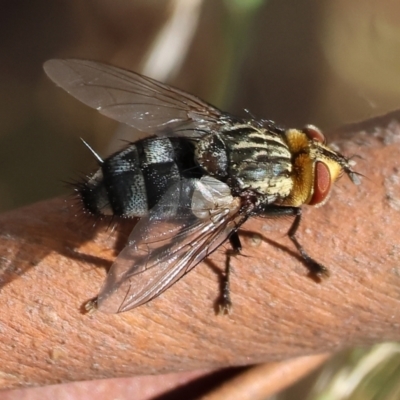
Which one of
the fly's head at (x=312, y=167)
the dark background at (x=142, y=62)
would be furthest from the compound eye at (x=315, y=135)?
the dark background at (x=142, y=62)

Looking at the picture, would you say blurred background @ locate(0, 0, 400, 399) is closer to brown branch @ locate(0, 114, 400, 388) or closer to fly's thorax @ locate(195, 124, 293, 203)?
fly's thorax @ locate(195, 124, 293, 203)

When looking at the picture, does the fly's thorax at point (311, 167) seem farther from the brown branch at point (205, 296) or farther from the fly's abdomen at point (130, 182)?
the fly's abdomen at point (130, 182)

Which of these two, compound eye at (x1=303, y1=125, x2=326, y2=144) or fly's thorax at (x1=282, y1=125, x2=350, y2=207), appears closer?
fly's thorax at (x1=282, y1=125, x2=350, y2=207)

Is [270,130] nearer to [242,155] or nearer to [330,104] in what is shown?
[242,155]

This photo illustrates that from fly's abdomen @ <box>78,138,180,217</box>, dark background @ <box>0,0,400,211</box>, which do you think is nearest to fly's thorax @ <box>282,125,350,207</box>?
fly's abdomen @ <box>78,138,180,217</box>

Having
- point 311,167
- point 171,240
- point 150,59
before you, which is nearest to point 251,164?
point 311,167

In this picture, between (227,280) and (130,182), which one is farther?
(130,182)

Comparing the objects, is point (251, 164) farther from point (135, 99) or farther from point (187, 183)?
point (135, 99)
